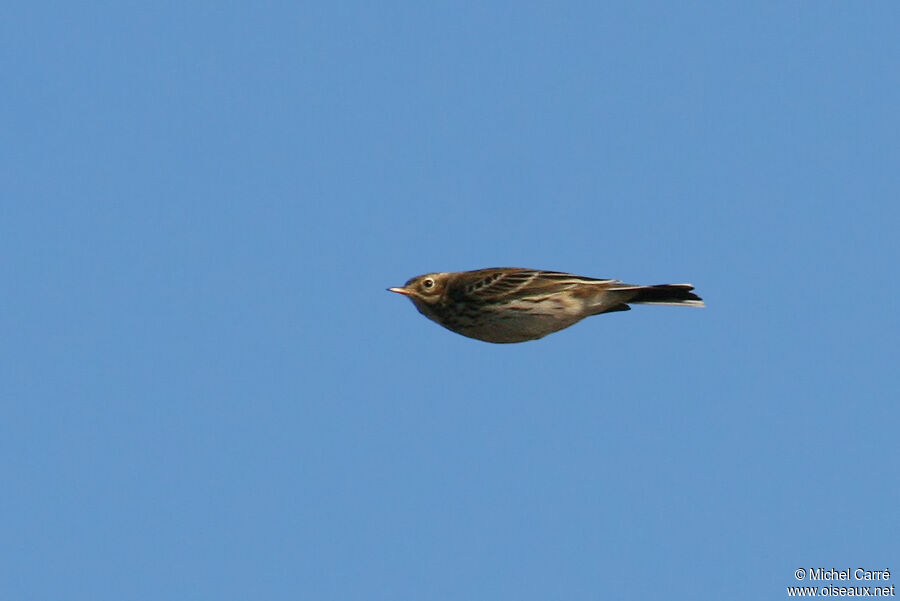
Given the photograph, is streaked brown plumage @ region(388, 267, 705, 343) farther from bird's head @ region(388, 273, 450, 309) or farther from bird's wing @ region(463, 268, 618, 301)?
bird's head @ region(388, 273, 450, 309)

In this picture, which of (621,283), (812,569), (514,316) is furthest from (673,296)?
(812,569)

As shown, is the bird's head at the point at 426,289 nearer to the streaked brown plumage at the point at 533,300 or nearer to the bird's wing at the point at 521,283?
the streaked brown plumage at the point at 533,300

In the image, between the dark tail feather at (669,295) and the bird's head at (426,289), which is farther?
the bird's head at (426,289)

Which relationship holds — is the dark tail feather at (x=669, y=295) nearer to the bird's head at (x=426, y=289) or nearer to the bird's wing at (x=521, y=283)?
the bird's wing at (x=521, y=283)

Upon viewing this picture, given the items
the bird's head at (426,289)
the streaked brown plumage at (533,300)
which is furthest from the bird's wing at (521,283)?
the bird's head at (426,289)

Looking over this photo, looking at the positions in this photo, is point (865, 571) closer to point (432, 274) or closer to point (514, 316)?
point (514, 316)

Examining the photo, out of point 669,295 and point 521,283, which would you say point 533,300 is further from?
point 669,295

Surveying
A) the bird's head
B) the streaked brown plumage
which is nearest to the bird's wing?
the streaked brown plumage

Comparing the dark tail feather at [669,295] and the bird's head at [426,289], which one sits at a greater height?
the bird's head at [426,289]
